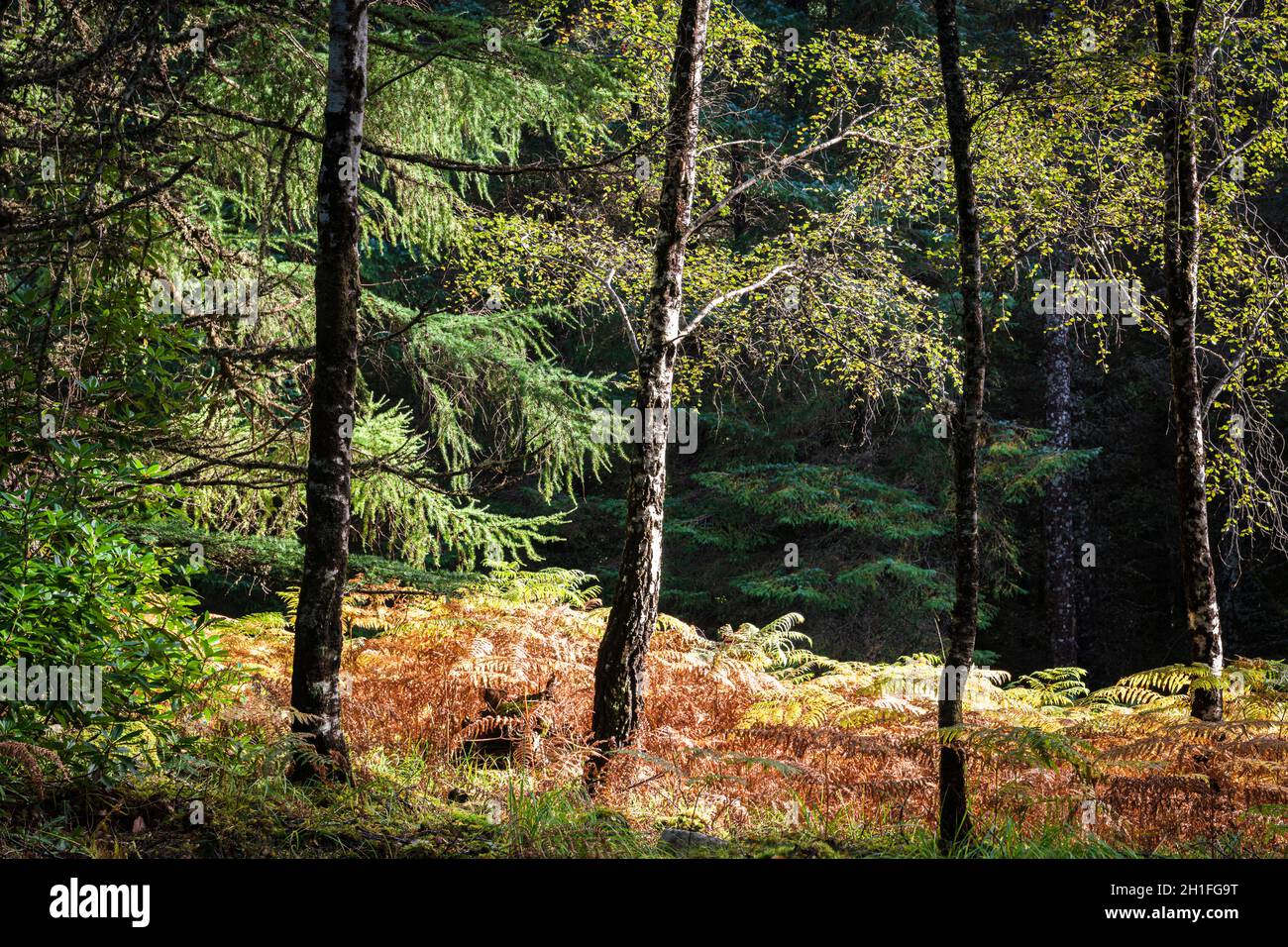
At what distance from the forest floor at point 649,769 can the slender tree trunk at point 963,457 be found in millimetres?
187

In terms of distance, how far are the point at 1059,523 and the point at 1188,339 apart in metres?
9.21

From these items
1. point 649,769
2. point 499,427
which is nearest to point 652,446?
point 649,769

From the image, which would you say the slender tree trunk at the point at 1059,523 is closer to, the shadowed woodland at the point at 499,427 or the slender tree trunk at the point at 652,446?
the shadowed woodland at the point at 499,427

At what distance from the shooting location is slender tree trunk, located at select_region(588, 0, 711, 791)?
6.50 meters

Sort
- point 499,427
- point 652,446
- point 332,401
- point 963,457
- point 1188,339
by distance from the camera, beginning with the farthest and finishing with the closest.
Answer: point 499,427 < point 1188,339 < point 652,446 < point 963,457 < point 332,401

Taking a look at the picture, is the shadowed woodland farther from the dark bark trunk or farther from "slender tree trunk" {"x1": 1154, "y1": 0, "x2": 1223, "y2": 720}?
the dark bark trunk

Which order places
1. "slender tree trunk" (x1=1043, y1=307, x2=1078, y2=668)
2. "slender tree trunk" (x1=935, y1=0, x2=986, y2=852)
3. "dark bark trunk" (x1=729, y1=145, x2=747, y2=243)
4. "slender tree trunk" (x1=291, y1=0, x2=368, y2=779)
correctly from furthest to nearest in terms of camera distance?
"slender tree trunk" (x1=1043, y1=307, x2=1078, y2=668), "dark bark trunk" (x1=729, y1=145, x2=747, y2=243), "slender tree trunk" (x1=935, y1=0, x2=986, y2=852), "slender tree trunk" (x1=291, y1=0, x2=368, y2=779)

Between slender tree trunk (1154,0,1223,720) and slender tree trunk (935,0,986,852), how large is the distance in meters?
2.16

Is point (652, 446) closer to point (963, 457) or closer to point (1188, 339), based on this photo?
point (963, 457)

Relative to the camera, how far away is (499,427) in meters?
10.8

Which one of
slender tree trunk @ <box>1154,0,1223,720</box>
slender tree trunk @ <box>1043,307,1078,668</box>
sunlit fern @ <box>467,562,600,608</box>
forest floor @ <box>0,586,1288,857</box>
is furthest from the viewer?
slender tree trunk @ <box>1043,307,1078,668</box>

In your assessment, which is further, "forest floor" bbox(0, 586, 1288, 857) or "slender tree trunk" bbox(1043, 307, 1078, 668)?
"slender tree trunk" bbox(1043, 307, 1078, 668)

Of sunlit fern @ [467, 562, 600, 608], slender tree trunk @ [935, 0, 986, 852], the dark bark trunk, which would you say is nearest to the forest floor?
slender tree trunk @ [935, 0, 986, 852]

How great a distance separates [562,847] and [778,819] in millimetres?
1691
